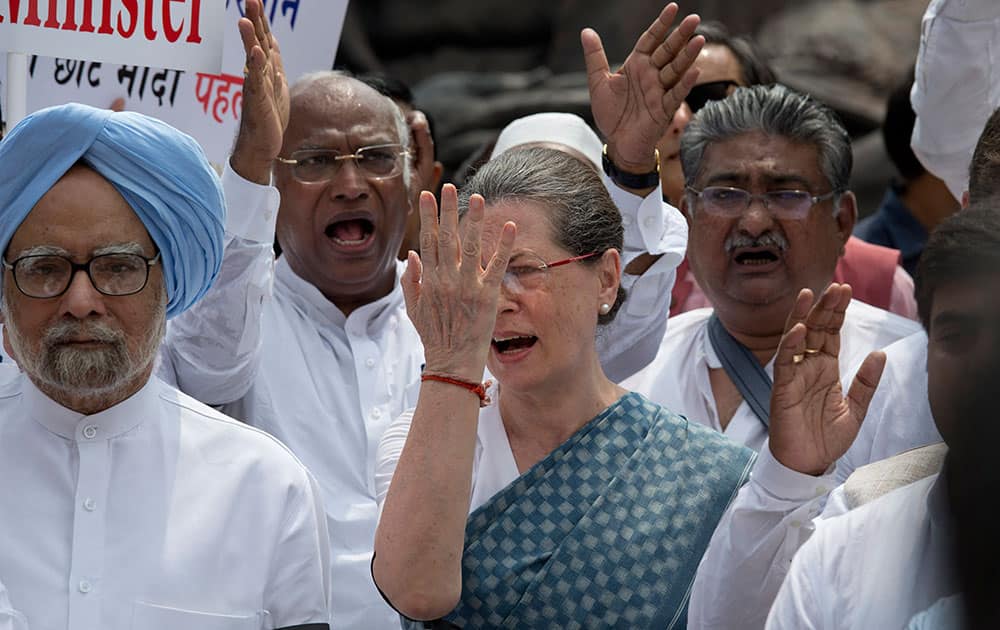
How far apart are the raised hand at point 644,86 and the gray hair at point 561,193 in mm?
379

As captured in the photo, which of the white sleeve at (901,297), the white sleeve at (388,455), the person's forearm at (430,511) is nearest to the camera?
the person's forearm at (430,511)

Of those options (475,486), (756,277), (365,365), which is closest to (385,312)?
(365,365)

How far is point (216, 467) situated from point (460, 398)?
0.54 meters

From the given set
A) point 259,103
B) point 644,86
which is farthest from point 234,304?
point 644,86

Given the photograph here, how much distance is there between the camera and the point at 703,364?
13.6ft

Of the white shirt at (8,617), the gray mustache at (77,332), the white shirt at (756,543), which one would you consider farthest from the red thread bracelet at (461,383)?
the white shirt at (8,617)

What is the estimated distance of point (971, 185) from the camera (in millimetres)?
3100

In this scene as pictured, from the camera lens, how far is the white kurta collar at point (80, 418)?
2.81m

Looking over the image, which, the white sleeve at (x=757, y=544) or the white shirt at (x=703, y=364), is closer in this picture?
the white sleeve at (x=757, y=544)

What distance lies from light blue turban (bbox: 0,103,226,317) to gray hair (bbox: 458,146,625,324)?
0.58 metres

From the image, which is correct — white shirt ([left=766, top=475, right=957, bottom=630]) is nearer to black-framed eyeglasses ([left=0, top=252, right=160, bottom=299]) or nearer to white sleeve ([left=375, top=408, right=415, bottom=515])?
white sleeve ([left=375, top=408, right=415, bottom=515])

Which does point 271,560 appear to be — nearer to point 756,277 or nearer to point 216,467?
point 216,467

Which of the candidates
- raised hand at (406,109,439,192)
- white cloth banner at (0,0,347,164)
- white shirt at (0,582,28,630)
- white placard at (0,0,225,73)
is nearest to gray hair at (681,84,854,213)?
raised hand at (406,109,439,192)

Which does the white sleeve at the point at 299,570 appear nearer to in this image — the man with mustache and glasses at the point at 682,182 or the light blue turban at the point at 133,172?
the light blue turban at the point at 133,172
